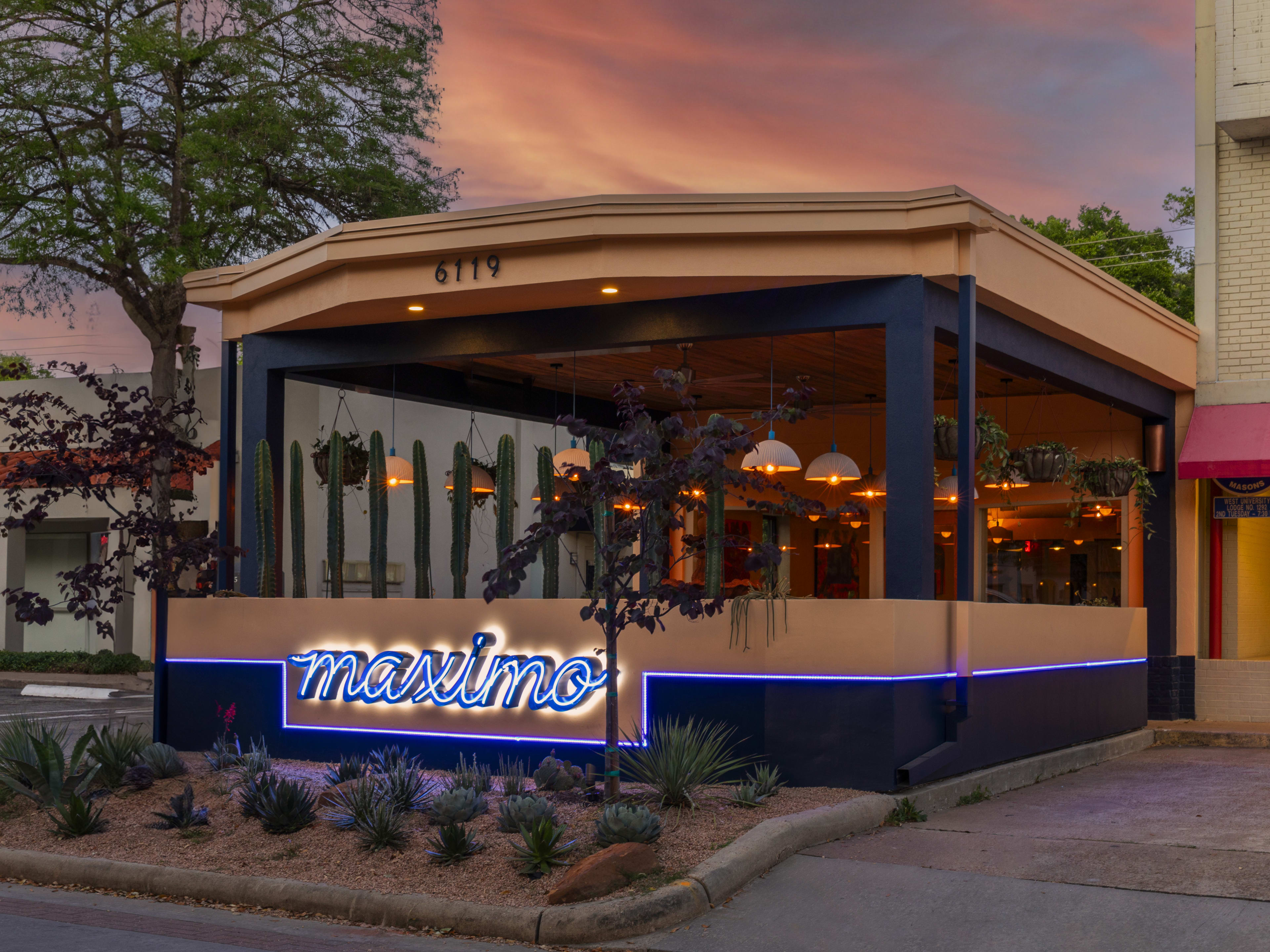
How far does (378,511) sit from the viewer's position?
41.7 ft

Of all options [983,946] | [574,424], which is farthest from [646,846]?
[574,424]

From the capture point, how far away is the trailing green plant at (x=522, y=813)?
26.8 feet

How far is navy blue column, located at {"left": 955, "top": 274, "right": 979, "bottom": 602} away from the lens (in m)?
10.7

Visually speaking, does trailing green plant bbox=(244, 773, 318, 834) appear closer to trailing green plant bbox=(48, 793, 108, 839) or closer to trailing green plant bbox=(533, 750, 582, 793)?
trailing green plant bbox=(48, 793, 108, 839)

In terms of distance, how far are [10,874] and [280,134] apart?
19.5 m

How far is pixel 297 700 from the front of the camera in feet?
39.8

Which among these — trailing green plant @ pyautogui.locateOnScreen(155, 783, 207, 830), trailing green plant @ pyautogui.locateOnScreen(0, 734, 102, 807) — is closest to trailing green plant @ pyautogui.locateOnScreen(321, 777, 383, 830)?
trailing green plant @ pyautogui.locateOnScreen(155, 783, 207, 830)

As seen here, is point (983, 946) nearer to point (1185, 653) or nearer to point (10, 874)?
point (10, 874)

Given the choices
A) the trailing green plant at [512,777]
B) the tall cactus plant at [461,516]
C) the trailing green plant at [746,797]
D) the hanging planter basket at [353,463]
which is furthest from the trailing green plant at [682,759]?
the hanging planter basket at [353,463]

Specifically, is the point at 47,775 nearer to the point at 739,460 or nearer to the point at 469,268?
the point at 469,268

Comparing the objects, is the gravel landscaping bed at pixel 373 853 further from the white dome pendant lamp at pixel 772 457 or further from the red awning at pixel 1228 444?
the red awning at pixel 1228 444

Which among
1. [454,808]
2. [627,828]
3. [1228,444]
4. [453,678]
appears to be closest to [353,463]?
[453,678]

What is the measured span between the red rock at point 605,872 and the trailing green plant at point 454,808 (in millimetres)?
1173

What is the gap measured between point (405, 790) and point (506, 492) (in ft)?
12.1
